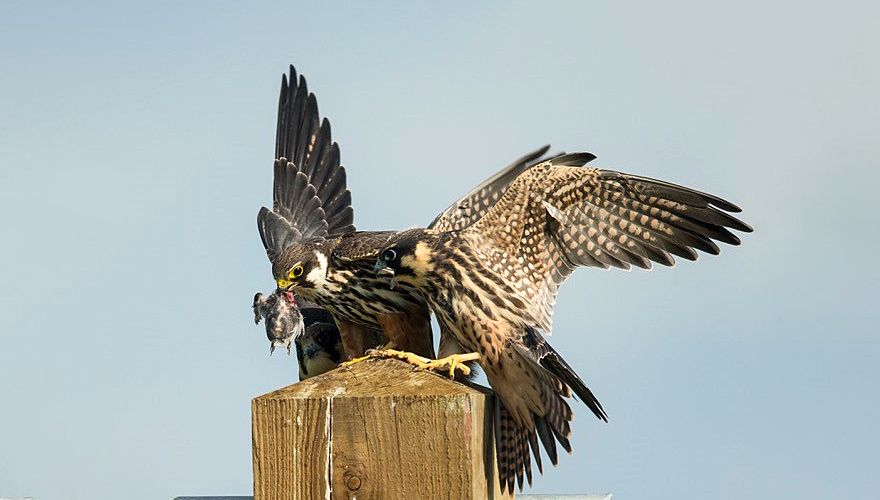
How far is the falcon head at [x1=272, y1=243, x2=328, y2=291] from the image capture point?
4941 millimetres

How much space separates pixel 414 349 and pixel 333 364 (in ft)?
2.75

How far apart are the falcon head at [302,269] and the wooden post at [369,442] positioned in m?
2.26

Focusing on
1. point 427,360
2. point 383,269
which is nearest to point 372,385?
point 427,360

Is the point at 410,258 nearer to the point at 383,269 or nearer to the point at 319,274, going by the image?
the point at 383,269

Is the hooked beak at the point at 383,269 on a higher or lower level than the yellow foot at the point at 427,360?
higher

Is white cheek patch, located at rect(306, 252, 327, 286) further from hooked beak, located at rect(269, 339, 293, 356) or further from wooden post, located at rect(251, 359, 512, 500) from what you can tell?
wooden post, located at rect(251, 359, 512, 500)

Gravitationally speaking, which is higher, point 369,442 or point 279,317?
point 279,317

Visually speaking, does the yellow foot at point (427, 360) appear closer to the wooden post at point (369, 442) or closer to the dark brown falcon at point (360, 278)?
the wooden post at point (369, 442)

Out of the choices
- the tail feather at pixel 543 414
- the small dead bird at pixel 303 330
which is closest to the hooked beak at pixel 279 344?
the small dead bird at pixel 303 330

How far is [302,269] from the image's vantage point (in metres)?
4.97

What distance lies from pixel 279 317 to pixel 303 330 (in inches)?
10.8

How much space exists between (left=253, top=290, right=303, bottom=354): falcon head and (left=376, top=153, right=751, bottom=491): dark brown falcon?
2.10 ft

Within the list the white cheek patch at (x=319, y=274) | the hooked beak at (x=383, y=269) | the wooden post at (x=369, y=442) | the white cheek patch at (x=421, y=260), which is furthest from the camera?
the white cheek patch at (x=319, y=274)

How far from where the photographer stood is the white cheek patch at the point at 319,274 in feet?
16.2
